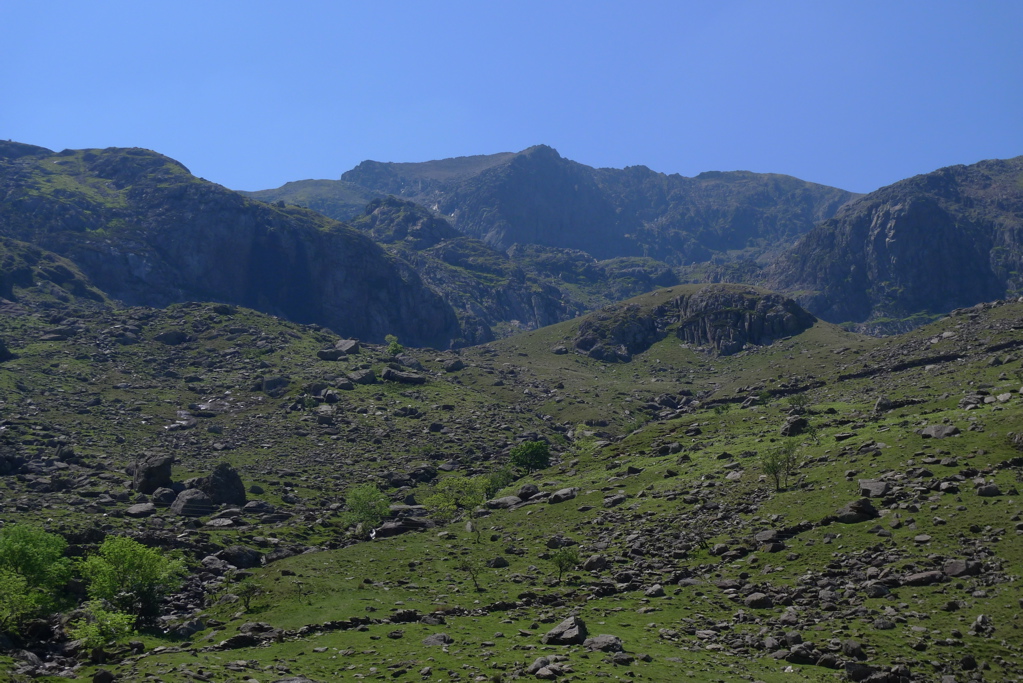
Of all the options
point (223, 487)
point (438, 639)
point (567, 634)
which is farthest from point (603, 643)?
point (223, 487)

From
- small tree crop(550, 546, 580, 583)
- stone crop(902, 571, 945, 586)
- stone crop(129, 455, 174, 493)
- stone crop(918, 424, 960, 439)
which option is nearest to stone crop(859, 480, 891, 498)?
stone crop(918, 424, 960, 439)

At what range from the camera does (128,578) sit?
217 ft

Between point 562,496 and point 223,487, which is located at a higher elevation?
point 223,487

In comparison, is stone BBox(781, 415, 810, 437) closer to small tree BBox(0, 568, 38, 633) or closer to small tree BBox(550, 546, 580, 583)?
small tree BBox(550, 546, 580, 583)

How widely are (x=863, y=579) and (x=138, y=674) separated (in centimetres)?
4769

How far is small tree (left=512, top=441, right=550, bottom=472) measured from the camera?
142 meters

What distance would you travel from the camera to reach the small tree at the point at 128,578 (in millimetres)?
65250

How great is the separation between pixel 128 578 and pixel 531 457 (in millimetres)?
83742

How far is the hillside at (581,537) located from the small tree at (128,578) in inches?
102

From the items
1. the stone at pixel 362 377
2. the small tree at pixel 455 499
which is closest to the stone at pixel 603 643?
the small tree at pixel 455 499

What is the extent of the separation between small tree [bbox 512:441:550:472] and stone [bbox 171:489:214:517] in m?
53.1

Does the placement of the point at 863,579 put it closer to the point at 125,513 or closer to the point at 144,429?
the point at 125,513

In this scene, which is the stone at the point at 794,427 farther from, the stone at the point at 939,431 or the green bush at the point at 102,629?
the green bush at the point at 102,629

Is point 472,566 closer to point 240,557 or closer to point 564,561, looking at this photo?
point 564,561
